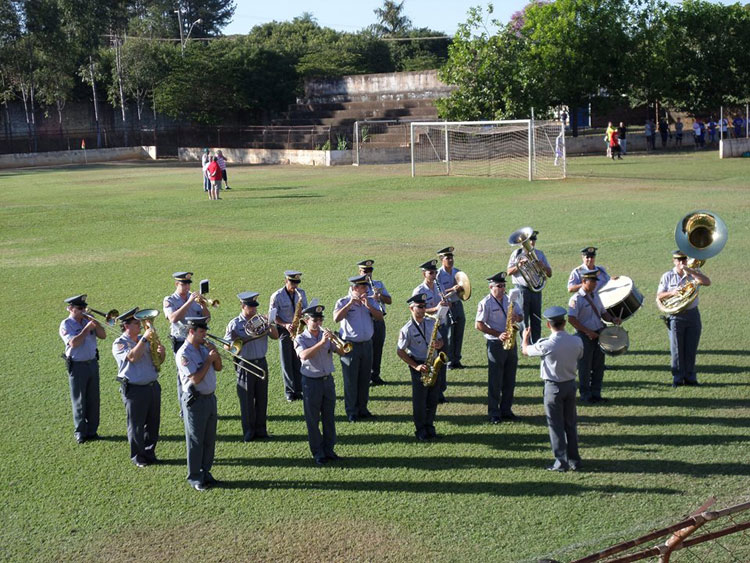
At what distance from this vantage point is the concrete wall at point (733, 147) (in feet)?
134

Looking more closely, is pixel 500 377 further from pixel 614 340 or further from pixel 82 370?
Answer: pixel 82 370

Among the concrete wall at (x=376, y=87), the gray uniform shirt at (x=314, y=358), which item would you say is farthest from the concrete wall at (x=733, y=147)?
the gray uniform shirt at (x=314, y=358)

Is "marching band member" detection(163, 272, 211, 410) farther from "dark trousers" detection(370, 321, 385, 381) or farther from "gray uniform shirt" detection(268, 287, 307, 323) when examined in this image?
"dark trousers" detection(370, 321, 385, 381)

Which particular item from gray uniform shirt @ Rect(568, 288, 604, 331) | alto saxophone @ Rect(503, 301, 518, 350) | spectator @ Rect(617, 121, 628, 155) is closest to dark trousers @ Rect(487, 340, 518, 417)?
alto saxophone @ Rect(503, 301, 518, 350)

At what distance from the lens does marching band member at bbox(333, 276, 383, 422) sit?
1052 cm

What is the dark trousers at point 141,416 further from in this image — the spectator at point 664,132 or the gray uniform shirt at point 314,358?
the spectator at point 664,132

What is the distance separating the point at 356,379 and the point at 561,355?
2.81m

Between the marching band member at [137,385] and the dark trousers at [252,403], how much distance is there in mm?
986

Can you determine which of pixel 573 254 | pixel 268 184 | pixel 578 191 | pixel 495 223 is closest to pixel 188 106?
pixel 268 184

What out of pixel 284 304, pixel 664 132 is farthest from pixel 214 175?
pixel 664 132

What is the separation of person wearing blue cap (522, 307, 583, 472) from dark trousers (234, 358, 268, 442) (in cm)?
316

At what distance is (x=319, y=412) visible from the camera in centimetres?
924

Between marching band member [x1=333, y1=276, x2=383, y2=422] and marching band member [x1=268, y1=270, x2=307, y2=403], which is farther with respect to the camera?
marching band member [x1=268, y1=270, x2=307, y2=403]

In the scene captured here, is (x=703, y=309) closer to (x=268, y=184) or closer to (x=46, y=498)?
(x=46, y=498)
